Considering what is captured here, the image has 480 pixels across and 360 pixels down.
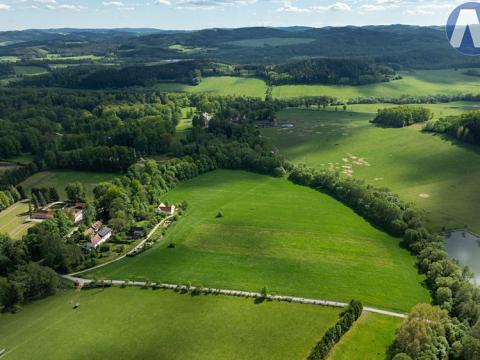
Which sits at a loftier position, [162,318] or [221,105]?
[221,105]

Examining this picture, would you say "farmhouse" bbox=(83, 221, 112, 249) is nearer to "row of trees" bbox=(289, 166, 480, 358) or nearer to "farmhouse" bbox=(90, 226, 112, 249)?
"farmhouse" bbox=(90, 226, 112, 249)

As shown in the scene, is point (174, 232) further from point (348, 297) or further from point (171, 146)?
point (171, 146)

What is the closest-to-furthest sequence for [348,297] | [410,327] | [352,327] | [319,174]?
1. [410,327]
2. [352,327]
3. [348,297]
4. [319,174]

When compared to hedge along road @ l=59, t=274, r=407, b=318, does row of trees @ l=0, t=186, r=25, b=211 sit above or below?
above

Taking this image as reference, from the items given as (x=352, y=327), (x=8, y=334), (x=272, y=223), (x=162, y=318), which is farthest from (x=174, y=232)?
(x=352, y=327)

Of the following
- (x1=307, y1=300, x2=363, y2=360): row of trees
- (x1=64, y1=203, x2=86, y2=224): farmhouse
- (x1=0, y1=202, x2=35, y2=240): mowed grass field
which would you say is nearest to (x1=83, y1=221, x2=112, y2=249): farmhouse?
(x1=64, y1=203, x2=86, y2=224): farmhouse

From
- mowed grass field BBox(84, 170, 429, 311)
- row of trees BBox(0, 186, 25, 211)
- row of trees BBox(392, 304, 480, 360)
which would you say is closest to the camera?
row of trees BBox(392, 304, 480, 360)
